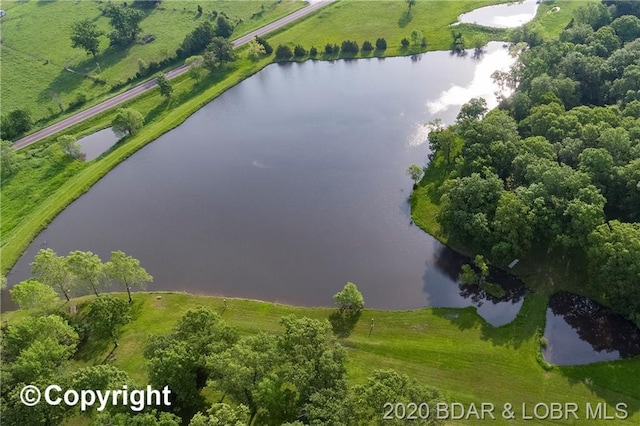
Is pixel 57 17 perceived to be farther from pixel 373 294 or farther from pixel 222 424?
pixel 222 424

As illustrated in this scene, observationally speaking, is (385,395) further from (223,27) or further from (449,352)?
(223,27)

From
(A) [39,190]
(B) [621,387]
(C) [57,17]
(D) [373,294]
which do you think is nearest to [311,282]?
(D) [373,294]

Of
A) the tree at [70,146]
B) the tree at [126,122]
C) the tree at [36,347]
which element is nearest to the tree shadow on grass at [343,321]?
the tree at [36,347]

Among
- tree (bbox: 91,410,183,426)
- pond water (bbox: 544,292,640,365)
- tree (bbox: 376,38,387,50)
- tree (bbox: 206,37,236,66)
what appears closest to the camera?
tree (bbox: 91,410,183,426)

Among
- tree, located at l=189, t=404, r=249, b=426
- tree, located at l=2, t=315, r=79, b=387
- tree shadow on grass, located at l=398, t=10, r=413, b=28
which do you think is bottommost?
tree, located at l=189, t=404, r=249, b=426

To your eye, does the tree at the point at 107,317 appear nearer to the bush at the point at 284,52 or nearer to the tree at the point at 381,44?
the bush at the point at 284,52

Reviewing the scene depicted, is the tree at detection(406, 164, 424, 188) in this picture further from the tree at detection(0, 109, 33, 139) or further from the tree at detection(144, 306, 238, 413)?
the tree at detection(0, 109, 33, 139)

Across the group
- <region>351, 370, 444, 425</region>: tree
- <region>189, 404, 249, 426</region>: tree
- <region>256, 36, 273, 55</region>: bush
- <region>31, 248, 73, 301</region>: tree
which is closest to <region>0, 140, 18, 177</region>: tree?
<region>31, 248, 73, 301</region>: tree
